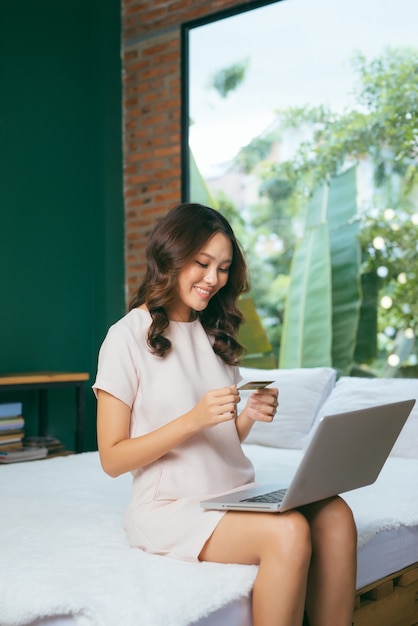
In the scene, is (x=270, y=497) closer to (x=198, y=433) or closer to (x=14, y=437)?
(x=198, y=433)

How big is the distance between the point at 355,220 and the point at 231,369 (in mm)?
2198

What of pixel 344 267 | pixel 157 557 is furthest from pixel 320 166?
pixel 157 557

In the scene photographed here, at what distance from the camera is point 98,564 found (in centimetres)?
175

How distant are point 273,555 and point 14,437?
8.98 ft

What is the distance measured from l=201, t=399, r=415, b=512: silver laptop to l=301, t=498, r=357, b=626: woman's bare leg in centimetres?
6

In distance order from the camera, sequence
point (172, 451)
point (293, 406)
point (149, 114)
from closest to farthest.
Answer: point (172, 451) < point (293, 406) < point (149, 114)

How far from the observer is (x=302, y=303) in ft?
14.2

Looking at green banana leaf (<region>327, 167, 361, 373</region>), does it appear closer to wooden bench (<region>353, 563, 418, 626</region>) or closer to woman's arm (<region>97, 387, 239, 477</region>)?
wooden bench (<region>353, 563, 418, 626</region>)

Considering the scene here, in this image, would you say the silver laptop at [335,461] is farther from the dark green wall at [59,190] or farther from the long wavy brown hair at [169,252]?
the dark green wall at [59,190]

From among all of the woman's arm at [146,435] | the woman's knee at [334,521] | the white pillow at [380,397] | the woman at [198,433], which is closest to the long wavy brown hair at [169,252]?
the woman at [198,433]

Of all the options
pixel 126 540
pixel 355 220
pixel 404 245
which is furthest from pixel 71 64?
pixel 126 540

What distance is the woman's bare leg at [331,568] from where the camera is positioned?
5.61ft

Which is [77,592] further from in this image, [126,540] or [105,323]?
[105,323]

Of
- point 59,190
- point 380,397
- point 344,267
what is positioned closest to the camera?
point 380,397
